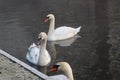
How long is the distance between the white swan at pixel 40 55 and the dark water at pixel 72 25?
0.22 metres

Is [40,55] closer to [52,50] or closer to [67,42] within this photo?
[52,50]

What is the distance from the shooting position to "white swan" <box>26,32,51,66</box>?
10438 millimetres

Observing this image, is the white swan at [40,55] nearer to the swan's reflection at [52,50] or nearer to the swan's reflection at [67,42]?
the swan's reflection at [52,50]

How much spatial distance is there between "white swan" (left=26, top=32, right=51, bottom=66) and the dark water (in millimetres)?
218

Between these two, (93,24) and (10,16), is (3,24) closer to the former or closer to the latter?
(10,16)

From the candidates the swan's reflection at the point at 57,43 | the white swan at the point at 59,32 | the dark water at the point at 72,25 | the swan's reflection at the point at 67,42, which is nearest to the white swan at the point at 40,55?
the dark water at the point at 72,25

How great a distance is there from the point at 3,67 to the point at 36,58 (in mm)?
2341

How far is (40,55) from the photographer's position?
413 inches

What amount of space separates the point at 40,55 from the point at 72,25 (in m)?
4.43

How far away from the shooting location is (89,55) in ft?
35.1

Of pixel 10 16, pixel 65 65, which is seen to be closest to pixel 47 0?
pixel 10 16

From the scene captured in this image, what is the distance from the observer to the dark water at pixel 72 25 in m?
10.1

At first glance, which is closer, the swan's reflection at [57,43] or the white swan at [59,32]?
the swan's reflection at [57,43]

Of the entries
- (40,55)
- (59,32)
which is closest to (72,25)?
(59,32)
